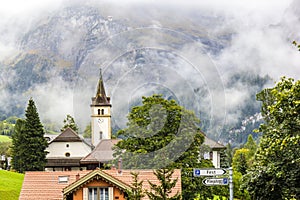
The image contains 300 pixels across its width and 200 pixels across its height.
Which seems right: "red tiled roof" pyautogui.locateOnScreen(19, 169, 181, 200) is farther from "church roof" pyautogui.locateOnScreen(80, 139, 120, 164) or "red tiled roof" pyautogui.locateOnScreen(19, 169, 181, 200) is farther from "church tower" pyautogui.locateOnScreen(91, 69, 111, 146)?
"church tower" pyautogui.locateOnScreen(91, 69, 111, 146)

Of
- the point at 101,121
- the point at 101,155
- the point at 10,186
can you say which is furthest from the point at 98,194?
the point at 101,121

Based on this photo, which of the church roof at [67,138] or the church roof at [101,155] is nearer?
the church roof at [101,155]

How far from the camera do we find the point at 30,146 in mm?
82812

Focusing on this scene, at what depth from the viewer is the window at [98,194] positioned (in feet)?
126

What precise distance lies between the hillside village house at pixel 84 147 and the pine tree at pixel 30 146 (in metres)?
9.17

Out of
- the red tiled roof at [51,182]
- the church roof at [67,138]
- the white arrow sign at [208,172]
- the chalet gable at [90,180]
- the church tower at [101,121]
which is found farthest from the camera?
the church tower at [101,121]

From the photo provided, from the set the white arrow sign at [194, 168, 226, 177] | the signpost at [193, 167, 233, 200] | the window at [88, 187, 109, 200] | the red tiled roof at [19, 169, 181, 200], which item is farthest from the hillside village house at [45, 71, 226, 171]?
the white arrow sign at [194, 168, 226, 177]

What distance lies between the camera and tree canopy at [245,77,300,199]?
29.7 metres

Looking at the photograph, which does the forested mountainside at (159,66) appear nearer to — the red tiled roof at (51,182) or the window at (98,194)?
the red tiled roof at (51,182)

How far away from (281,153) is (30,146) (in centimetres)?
5547

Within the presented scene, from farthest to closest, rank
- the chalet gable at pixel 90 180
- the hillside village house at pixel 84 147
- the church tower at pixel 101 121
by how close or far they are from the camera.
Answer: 1. the church tower at pixel 101 121
2. the hillside village house at pixel 84 147
3. the chalet gable at pixel 90 180

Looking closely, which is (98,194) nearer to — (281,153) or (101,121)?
(281,153)

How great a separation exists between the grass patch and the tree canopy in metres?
25.7

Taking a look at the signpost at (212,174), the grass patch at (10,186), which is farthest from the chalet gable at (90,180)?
the signpost at (212,174)
